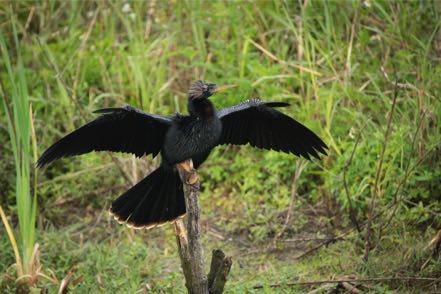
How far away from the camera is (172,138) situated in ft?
15.9

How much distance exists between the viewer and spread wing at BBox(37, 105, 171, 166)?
4.71 m

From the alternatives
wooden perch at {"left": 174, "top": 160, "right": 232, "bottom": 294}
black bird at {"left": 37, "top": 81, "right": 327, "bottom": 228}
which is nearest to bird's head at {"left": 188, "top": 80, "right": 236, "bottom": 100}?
black bird at {"left": 37, "top": 81, "right": 327, "bottom": 228}

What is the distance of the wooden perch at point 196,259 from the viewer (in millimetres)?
4395

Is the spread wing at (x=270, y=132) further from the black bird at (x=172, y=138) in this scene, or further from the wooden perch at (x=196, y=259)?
the wooden perch at (x=196, y=259)

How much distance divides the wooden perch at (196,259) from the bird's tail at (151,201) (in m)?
0.78

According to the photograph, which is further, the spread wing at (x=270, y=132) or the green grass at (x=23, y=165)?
the spread wing at (x=270, y=132)

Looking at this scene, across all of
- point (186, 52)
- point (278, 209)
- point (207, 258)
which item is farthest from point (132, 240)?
point (186, 52)

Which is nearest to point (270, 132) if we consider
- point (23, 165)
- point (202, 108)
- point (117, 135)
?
point (202, 108)

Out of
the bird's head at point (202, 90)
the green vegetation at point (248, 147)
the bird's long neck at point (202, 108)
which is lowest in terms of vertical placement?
the green vegetation at point (248, 147)

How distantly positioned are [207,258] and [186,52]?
6.16ft

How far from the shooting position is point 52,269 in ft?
19.6

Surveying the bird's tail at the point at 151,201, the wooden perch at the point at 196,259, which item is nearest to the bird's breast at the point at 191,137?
the wooden perch at the point at 196,259

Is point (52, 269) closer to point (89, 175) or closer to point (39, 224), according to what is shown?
point (39, 224)

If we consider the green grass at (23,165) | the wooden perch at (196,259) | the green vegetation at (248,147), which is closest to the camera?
the wooden perch at (196,259)
